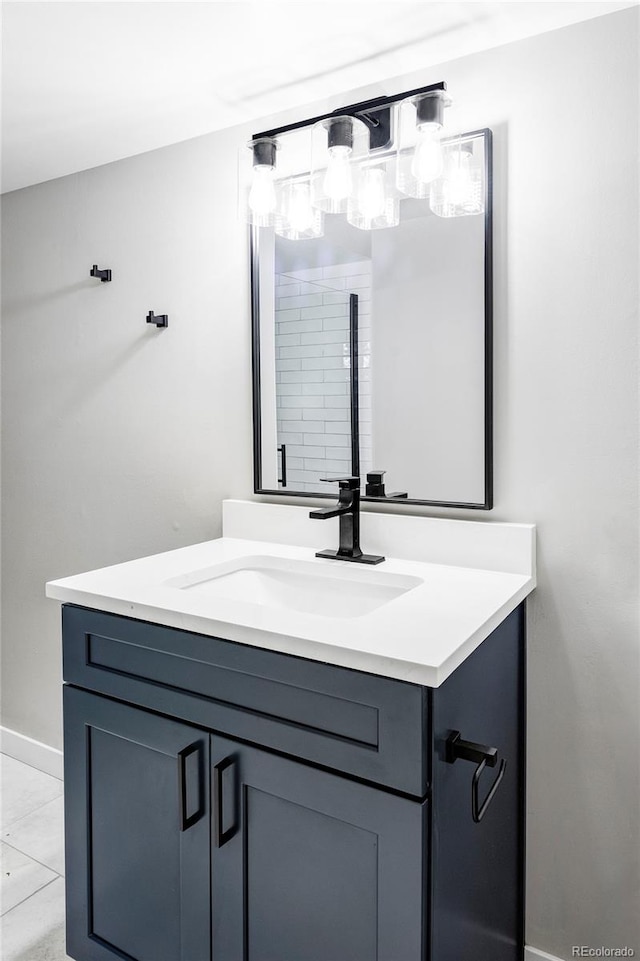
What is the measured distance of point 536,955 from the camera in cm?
156

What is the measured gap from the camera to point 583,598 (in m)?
1.48

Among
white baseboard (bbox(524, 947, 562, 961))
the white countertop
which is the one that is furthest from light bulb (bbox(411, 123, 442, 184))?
white baseboard (bbox(524, 947, 562, 961))

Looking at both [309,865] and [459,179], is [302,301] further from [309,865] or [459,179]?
[309,865]

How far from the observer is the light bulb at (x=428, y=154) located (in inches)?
58.7

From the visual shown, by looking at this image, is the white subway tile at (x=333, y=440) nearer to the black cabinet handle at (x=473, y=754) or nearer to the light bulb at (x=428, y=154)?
the light bulb at (x=428, y=154)

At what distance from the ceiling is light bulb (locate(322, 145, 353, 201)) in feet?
0.70

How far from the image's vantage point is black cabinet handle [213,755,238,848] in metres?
1.20

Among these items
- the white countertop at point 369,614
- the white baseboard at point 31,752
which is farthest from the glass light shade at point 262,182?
the white baseboard at point 31,752

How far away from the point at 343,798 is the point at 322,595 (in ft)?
1.86

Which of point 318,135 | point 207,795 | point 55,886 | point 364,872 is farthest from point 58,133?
point 55,886

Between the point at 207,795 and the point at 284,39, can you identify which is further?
the point at 284,39

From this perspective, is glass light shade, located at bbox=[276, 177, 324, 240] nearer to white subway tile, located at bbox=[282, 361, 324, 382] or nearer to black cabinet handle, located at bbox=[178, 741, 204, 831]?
white subway tile, located at bbox=[282, 361, 324, 382]

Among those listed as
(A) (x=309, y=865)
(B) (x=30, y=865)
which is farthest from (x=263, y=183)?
(B) (x=30, y=865)

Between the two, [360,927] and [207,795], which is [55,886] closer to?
[207,795]
